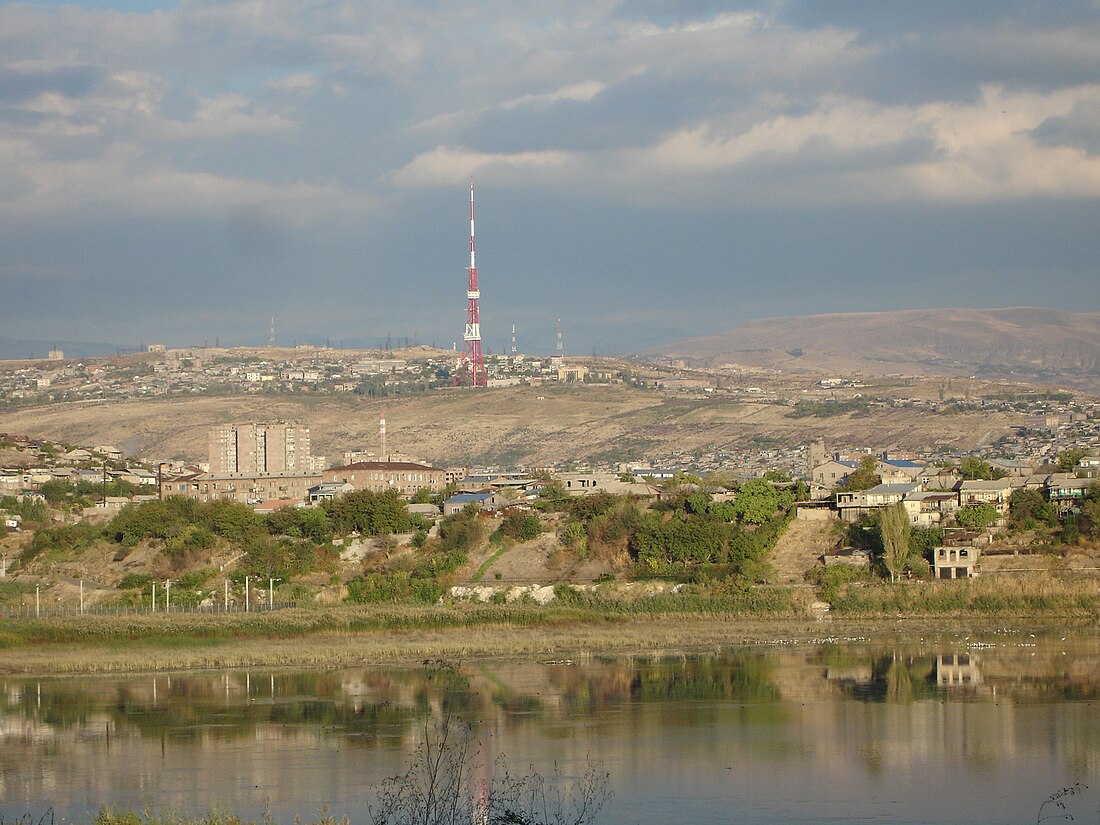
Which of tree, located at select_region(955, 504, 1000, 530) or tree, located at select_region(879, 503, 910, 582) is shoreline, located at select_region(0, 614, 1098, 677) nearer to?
tree, located at select_region(879, 503, 910, 582)

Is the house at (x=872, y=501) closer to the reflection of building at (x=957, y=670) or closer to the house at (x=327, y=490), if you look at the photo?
the reflection of building at (x=957, y=670)

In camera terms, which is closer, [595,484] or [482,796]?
[482,796]

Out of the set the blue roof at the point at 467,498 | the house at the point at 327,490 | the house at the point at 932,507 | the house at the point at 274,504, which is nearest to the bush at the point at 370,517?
the blue roof at the point at 467,498

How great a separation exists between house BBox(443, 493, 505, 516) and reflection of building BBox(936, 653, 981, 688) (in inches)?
1032

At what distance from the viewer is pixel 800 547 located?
53.5 metres

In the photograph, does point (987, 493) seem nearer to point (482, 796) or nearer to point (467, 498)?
point (467, 498)

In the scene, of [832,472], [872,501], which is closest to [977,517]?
[872,501]

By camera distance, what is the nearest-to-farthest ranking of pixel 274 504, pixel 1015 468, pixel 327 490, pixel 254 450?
pixel 274 504 → pixel 1015 468 → pixel 327 490 → pixel 254 450

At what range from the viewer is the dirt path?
5175 centimetres

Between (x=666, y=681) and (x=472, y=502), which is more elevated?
(x=472, y=502)

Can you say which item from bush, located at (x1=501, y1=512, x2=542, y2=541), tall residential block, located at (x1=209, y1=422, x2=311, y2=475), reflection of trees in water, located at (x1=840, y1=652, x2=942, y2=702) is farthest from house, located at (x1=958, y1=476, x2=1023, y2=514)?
tall residential block, located at (x1=209, y1=422, x2=311, y2=475)

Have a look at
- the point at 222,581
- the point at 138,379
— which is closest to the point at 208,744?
the point at 222,581

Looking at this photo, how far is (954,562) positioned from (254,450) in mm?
66175

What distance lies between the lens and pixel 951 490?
5966 cm
